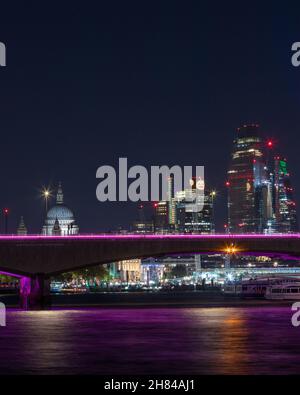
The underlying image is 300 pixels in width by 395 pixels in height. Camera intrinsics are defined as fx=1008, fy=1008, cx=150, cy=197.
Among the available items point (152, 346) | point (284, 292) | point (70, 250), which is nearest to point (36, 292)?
point (70, 250)

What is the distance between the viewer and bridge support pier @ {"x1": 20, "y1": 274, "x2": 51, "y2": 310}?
469ft

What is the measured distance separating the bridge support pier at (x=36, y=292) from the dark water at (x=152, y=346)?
51015mm

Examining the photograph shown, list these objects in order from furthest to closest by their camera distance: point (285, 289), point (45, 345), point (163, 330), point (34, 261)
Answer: point (285, 289) < point (34, 261) < point (163, 330) < point (45, 345)

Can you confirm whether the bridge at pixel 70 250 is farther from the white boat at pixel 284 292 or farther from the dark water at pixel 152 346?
the dark water at pixel 152 346

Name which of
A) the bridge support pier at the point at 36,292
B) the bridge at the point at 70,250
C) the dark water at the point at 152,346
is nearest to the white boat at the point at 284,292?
the bridge at the point at 70,250

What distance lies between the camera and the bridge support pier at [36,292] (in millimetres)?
142875

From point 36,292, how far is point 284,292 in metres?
43.8

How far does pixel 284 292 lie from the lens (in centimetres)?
16638

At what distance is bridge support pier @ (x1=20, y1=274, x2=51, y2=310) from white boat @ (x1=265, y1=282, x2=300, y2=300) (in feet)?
128

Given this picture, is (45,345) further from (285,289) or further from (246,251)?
(285,289)

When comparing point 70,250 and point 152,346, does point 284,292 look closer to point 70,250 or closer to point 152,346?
point 70,250
